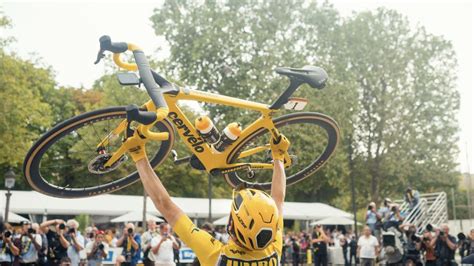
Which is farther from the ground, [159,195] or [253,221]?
[159,195]

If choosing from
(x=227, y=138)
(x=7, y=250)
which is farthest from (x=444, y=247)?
(x=7, y=250)

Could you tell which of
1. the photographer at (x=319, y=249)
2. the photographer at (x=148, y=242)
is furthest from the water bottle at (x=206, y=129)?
the photographer at (x=319, y=249)

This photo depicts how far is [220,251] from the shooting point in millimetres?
3588

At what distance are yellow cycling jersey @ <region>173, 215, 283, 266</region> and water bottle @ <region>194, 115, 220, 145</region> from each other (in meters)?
3.05

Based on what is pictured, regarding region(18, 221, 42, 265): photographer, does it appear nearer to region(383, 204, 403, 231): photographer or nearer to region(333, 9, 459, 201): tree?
region(383, 204, 403, 231): photographer

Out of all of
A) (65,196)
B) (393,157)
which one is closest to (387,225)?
(65,196)

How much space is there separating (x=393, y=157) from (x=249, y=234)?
117 ft

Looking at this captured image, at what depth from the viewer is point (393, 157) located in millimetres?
37344

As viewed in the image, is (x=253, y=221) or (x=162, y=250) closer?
(x=253, y=221)

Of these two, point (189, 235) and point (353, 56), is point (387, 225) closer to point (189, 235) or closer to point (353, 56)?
point (189, 235)

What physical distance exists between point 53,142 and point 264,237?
3.62 meters

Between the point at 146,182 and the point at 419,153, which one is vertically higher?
the point at 419,153

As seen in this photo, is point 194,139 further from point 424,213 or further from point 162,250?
point 424,213

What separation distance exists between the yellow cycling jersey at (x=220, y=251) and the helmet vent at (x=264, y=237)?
21cm
